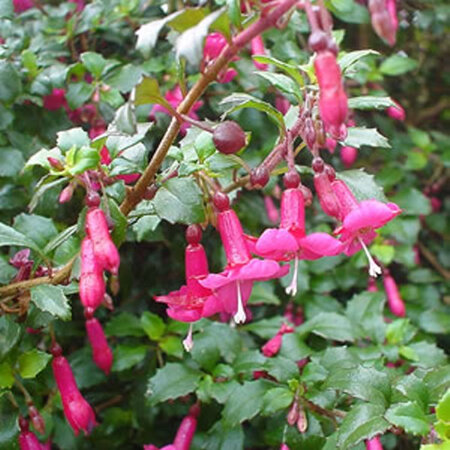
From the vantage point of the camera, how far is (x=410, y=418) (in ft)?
2.42

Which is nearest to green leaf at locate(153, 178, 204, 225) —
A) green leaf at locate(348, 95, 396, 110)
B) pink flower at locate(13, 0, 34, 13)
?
green leaf at locate(348, 95, 396, 110)

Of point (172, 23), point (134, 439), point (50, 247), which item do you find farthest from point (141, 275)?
point (172, 23)

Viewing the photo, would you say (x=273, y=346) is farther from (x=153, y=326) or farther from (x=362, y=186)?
(x=362, y=186)

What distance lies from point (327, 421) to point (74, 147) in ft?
1.79

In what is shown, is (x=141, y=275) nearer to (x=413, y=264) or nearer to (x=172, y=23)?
(x=413, y=264)

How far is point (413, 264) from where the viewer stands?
1.57 meters

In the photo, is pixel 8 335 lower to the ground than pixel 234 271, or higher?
lower

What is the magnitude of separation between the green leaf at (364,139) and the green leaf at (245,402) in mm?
373

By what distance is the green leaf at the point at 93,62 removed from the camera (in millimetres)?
1197

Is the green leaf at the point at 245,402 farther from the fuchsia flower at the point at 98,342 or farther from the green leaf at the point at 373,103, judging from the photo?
the green leaf at the point at 373,103

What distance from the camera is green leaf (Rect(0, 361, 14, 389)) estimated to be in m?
0.90

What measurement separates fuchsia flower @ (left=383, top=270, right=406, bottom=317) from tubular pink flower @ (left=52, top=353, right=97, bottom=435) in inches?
29.8

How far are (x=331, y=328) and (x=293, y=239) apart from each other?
0.48 metres

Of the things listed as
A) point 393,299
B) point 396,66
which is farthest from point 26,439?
point 396,66
